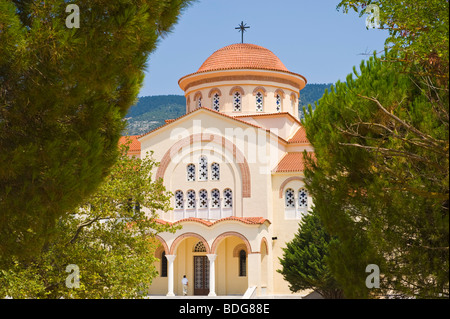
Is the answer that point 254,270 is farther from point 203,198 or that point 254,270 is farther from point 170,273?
point 203,198

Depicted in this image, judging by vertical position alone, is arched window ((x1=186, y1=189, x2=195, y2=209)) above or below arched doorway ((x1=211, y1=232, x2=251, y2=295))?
above

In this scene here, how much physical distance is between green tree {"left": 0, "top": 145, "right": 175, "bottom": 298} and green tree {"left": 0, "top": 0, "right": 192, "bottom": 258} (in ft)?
8.43

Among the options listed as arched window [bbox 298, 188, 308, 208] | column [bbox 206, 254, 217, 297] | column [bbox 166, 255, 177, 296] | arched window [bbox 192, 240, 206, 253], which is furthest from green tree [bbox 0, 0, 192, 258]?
arched window [bbox 192, 240, 206, 253]

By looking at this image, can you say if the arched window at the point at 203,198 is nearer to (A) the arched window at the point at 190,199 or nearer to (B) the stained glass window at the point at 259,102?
(A) the arched window at the point at 190,199

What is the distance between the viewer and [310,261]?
2212 cm

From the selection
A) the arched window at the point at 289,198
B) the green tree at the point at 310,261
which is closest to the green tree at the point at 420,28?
the green tree at the point at 310,261

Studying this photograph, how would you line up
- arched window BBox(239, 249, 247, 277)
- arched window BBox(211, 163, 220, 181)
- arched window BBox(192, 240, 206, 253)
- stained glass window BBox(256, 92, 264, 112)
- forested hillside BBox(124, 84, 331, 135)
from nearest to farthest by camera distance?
arched window BBox(239, 249, 247, 277)
arched window BBox(211, 163, 220, 181)
arched window BBox(192, 240, 206, 253)
stained glass window BBox(256, 92, 264, 112)
forested hillside BBox(124, 84, 331, 135)

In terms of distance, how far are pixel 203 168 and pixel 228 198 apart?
1919 millimetres

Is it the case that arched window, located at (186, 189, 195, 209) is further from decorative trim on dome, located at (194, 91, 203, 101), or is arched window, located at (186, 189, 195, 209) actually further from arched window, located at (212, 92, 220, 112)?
decorative trim on dome, located at (194, 91, 203, 101)

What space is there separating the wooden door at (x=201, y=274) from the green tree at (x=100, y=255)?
1370cm

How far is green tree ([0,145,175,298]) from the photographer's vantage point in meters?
11.3
